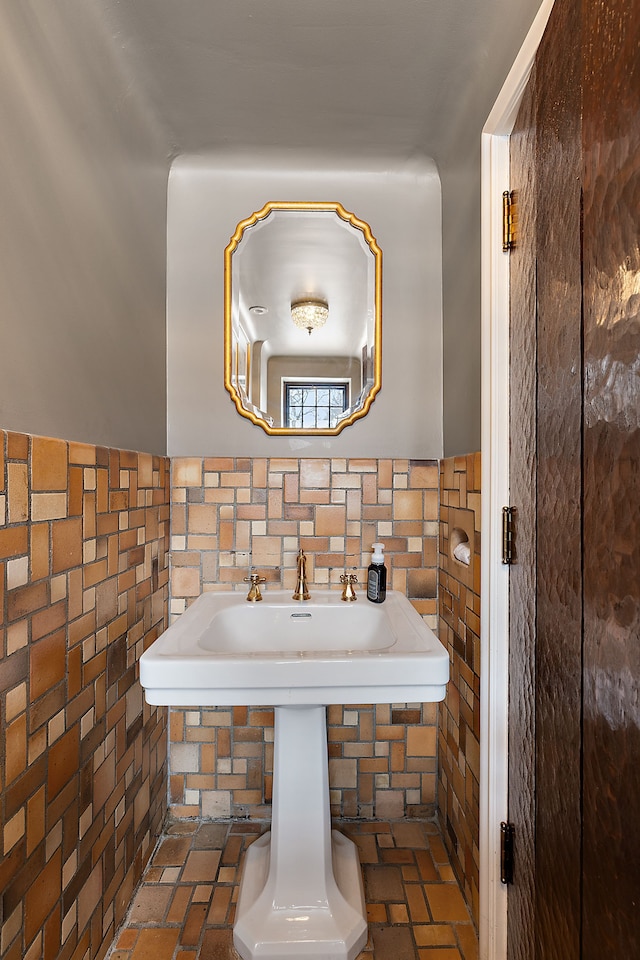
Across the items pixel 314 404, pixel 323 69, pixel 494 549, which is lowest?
pixel 494 549

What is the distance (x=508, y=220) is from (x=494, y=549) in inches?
29.9

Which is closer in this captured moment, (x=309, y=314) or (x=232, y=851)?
(x=232, y=851)

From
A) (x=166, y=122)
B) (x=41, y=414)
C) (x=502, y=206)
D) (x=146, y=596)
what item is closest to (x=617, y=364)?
(x=502, y=206)

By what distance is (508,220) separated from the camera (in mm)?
1192

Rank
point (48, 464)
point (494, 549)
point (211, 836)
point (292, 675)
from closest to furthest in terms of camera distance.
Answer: point (48, 464) → point (292, 675) → point (494, 549) → point (211, 836)

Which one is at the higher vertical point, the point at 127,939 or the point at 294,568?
the point at 294,568

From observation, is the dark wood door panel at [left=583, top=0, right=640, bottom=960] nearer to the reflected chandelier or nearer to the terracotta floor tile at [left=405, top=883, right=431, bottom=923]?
the terracotta floor tile at [left=405, top=883, right=431, bottom=923]

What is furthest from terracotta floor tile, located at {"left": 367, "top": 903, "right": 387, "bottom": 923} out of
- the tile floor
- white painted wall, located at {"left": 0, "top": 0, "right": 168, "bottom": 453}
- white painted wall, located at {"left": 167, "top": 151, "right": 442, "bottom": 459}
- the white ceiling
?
the white ceiling

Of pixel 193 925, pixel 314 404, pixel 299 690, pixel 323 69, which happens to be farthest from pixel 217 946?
pixel 323 69

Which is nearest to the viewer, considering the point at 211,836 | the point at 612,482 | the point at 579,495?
the point at 612,482

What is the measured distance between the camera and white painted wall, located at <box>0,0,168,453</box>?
91 centimetres

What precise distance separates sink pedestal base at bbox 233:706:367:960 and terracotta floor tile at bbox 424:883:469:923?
0.73 ft

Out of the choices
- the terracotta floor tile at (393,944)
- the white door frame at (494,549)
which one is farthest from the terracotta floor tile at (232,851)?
the white door frame at (494,549)

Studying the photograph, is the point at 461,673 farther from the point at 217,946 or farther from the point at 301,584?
the point at 217,946
